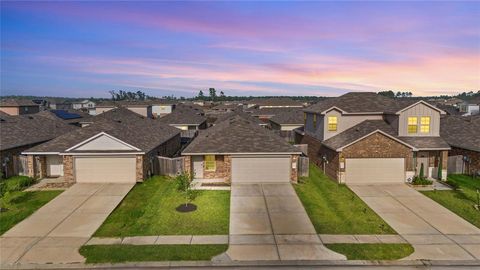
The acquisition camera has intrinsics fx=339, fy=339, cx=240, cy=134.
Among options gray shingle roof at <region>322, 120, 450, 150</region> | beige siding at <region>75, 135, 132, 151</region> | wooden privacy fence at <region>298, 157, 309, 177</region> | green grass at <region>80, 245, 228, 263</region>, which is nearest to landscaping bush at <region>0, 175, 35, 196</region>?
beige siding at <region>75, 135, 132, 151</region>

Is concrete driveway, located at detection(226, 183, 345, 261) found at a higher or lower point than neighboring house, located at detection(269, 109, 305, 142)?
lower

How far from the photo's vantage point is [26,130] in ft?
98.3

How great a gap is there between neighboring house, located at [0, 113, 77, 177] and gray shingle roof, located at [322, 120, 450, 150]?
2378cm

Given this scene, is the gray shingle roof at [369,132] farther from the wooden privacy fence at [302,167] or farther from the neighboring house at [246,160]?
the neighboring house at [246,160]

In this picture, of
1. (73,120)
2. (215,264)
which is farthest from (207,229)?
(73,120)

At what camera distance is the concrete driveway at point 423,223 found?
44.5ft

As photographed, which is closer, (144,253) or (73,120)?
(144,253)

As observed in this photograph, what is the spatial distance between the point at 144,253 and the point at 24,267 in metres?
4.22

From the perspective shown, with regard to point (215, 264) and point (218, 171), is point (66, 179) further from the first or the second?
point (215, 264)

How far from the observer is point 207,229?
15625 mm

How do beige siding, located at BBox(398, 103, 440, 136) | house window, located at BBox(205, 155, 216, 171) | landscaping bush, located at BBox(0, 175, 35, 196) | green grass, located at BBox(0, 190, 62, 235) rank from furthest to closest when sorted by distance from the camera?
beige siding, located at BBox(398, 103, 440, 136)
house window, located at BBox(205, 155, 216, 171)
landscaping bush, located at BBox(0, 175, 35, 196)
green grass, located at BBox(0, 190, 62, 235)

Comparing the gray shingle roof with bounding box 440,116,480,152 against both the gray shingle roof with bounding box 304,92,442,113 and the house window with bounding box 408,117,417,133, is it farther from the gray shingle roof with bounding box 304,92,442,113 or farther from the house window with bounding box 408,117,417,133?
the gray shingle roof with bounding box 304,92,442,113

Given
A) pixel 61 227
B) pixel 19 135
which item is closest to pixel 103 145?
pixel 61 227

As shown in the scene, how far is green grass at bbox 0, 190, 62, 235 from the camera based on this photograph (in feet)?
54.0
